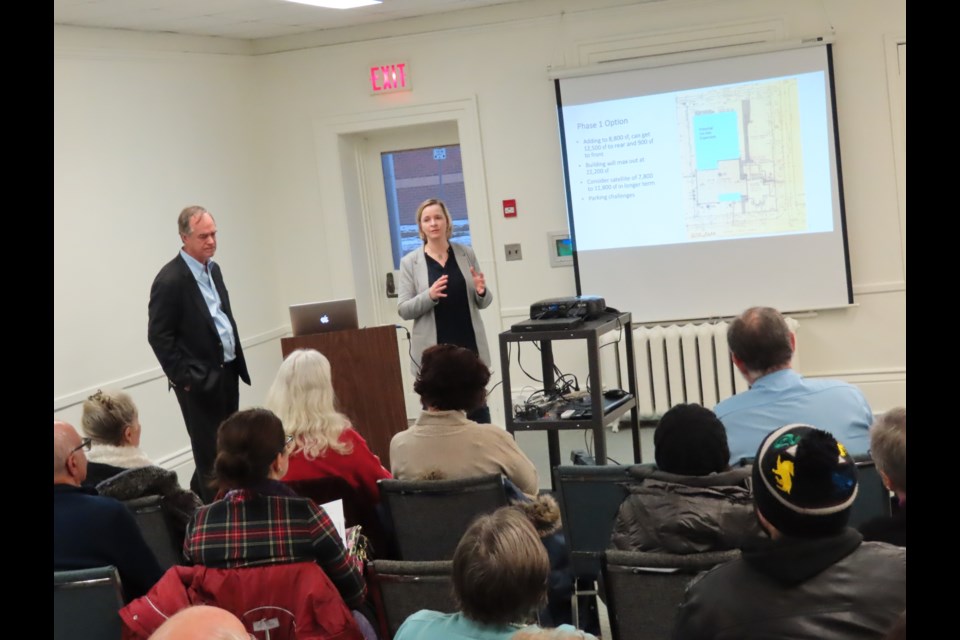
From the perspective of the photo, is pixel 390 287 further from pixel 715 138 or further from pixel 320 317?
pixel 715 138

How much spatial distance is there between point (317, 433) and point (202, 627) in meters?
1.77

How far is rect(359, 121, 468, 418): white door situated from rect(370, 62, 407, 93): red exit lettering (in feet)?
1.27

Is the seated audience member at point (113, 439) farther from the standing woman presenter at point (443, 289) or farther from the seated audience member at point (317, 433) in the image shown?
the standing woman presenter at point (443, 289)

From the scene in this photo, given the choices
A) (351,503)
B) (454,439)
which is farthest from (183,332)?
(454,439)

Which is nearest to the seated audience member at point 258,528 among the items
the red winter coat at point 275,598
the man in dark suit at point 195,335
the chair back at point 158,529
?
the red winter coat at point 275,598

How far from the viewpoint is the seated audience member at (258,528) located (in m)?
2.37

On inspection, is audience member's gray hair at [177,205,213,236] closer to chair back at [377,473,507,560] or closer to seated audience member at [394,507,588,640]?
chair back at [377,473,507,560]

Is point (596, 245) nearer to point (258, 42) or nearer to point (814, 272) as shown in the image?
point (814, 272)

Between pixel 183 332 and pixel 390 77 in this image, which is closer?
pixel 183 332

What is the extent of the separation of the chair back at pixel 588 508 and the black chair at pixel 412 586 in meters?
0.68

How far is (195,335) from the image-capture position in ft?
15.1

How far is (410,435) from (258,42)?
4694mm

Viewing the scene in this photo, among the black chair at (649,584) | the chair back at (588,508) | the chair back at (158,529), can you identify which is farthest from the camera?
the chair back at (158,529)

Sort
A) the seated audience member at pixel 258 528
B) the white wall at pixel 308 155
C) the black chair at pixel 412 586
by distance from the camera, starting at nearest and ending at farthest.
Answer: the black chair at pixel 412 586
the seated audience member at pixel 258 528
the white wall at pixel 308 155
